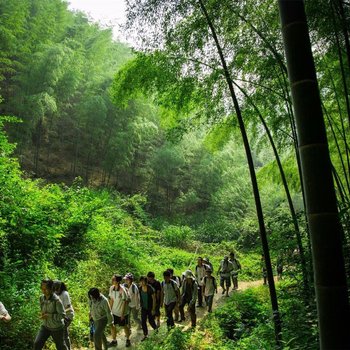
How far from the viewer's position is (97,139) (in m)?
19.9

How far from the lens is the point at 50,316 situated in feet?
13.6

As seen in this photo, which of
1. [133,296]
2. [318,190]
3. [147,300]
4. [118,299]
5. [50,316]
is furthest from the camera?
[133,296]

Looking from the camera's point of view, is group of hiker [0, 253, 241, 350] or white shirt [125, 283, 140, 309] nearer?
group of hiker [0, 253, 241, 350]

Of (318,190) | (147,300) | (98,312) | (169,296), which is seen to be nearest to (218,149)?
(169,296)

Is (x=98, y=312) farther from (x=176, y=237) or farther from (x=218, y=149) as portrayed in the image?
(x=176, y=237)

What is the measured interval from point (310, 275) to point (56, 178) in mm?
18283

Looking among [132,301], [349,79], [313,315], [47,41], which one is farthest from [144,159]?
[313,315]

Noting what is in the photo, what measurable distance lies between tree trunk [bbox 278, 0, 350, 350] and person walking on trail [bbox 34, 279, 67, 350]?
349 centimetres

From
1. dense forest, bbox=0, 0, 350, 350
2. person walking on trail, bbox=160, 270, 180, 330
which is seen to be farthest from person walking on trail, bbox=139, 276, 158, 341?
dense forest, bbox=0, 0, 350, 350

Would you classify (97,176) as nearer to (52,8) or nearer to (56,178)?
(56,178)

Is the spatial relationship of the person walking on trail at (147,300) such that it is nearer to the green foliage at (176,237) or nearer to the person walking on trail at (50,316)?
the person walking on trail at (50,316)

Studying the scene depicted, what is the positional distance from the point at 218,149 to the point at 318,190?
526 cm

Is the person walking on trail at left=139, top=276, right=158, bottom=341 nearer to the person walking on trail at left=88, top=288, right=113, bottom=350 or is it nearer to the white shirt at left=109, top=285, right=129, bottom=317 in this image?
the white shirt at left=109, top=285, right=129, bottom=317

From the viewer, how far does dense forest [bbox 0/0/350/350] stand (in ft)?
5.14
